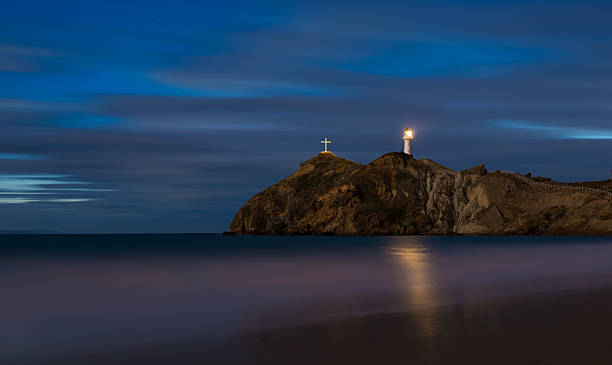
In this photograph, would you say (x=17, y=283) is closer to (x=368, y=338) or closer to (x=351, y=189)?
(x=368, y=338)

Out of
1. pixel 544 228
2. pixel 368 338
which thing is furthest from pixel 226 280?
pixel 544 228

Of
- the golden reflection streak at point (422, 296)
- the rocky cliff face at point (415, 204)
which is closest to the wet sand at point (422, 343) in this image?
the golden reflection streak at point (422, 296)

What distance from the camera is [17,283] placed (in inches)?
1366

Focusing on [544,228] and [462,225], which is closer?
[544,228]

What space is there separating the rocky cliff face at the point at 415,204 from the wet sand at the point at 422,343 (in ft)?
403

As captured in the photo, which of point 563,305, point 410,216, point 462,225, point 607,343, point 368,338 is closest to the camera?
point 607,343

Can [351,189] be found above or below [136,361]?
above

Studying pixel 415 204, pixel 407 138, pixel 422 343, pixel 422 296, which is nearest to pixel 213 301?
pixel 422 296

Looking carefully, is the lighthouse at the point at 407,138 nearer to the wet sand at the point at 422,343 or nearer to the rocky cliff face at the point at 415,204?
the rocky cliff face at the point at 415,204

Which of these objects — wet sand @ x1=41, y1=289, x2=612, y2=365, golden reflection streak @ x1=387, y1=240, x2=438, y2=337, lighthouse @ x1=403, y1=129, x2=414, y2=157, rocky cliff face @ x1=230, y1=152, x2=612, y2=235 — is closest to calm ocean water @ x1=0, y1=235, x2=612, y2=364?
golden reflection streak @ x1=387, y1=240, x2=438, y2=337

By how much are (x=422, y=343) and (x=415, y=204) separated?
157 m

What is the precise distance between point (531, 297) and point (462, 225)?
137 meters

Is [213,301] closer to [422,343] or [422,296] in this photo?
[422,296]

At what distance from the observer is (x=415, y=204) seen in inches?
6555
